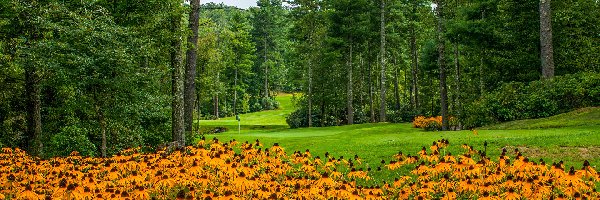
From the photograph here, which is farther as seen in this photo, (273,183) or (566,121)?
(566,121)

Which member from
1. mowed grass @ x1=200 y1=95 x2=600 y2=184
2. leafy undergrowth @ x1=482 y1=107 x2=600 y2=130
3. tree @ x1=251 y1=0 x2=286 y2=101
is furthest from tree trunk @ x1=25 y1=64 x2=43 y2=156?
tree @ x1=251 y1=0 x2=286 y2=101

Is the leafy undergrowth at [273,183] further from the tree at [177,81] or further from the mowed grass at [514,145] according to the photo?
the tree at [177,81]

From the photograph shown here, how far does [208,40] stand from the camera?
41312mm

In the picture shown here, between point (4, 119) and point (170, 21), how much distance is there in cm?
679

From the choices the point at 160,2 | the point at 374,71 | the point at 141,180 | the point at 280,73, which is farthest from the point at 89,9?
the point at 280,73

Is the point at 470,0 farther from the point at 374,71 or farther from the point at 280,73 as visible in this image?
the point at 280,73

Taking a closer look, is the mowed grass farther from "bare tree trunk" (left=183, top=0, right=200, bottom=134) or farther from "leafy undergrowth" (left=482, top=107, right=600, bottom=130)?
"bare tree trunk" (left=183, top=0, right=200, bottom=134)

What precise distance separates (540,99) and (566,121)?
288 centimetres

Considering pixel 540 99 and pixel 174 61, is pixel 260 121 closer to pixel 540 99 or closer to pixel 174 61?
pixel 174 61

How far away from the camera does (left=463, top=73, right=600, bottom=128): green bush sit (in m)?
18.5

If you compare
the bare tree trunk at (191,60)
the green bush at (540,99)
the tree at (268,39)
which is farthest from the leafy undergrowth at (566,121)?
the tree at (268,39)

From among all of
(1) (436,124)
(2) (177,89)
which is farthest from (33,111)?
(1) (436,124)

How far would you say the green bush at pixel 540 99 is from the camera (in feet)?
60.7

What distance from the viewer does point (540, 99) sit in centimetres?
1891
